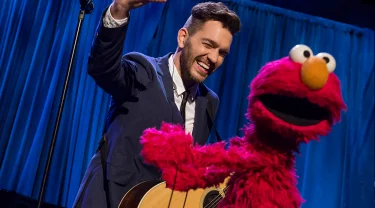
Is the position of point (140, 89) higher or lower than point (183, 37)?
lower

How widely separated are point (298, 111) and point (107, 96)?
6.82 ft

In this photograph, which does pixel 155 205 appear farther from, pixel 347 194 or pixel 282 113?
pixel 347 194

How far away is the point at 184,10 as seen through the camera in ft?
8.91

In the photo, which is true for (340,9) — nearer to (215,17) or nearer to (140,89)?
(215,17)

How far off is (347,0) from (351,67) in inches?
22.8

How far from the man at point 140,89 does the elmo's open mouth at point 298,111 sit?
0.41 m

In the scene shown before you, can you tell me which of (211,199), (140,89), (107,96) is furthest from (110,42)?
(107,96)

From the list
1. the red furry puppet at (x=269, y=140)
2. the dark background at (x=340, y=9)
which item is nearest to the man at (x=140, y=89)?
the red furry puppet at (x=269, y=140)

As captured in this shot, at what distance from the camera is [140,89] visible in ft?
3.73

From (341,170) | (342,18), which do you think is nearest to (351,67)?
(342,18)

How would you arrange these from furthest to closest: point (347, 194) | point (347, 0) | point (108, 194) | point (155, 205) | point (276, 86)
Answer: point (347, 194) → point (347, 0) → point (108, 194) → point (155, 205) → point (276, 86)

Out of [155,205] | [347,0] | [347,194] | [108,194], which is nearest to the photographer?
[155,205]

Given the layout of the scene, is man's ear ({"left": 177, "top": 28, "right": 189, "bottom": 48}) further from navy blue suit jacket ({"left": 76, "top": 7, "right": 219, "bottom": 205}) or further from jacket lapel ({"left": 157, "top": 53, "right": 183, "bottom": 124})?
navy blue suit jacket ({"left": 76, "top": 7, "right": 219, "bottom": 205})

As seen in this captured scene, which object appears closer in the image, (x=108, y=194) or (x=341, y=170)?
(x=108, y=194)
